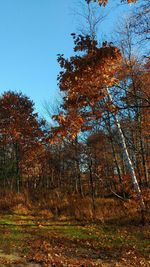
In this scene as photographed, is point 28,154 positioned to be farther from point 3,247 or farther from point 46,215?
point 3,247

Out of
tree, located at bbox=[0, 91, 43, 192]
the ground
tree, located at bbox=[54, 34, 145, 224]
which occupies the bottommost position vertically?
the ground

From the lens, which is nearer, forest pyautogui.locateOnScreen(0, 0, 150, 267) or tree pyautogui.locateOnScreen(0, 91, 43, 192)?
forest pyautogui.locateOnScreen(0, 0, 150, 267)

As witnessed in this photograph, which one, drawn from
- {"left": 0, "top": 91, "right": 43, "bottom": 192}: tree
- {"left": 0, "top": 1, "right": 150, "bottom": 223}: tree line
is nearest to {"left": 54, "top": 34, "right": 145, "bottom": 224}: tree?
{"left": 0, "top": 1, "right": 150, "bottom": 223}: tree line

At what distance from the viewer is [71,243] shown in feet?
39.3

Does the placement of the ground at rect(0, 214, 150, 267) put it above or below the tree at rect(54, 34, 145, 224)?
below

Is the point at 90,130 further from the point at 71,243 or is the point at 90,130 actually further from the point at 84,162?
the point at 71,243

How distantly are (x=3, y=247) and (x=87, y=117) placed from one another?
520 cm

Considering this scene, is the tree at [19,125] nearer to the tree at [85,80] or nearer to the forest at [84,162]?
the forest at [84,162]

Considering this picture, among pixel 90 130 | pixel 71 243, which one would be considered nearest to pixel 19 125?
pixel 90 130

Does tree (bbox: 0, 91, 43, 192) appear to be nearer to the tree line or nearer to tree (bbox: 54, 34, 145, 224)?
the tree line

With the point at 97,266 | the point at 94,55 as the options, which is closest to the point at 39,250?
the point at 97,266

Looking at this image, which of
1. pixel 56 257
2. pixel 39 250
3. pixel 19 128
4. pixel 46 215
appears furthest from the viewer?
pixel 19 128

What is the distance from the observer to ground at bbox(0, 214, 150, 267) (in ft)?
30.4

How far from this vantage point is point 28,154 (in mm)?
29594
